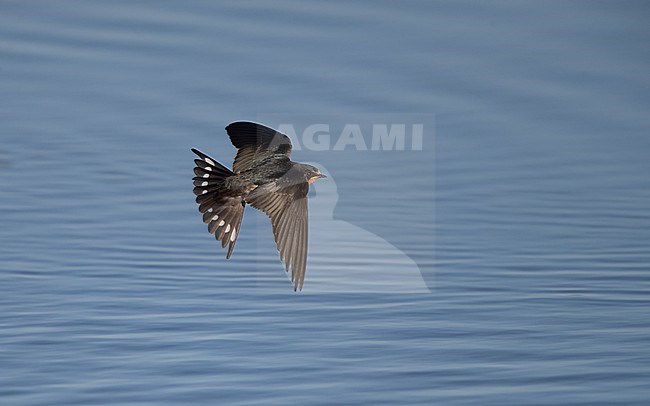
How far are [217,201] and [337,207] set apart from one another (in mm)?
1501

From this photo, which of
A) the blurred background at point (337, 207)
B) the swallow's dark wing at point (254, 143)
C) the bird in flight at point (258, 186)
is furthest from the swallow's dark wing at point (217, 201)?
the blurred background at point (337, 207)

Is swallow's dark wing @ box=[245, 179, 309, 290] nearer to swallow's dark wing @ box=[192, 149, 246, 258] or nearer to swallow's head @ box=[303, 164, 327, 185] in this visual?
swallow's head @ box=[303, 164, 327, 185]

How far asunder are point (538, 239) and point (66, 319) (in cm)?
297

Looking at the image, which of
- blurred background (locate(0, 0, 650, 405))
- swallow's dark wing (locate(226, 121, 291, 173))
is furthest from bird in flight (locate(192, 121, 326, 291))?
blurred background (locate(0, 0, 650, 405))

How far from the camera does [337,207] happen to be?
9.41 meters

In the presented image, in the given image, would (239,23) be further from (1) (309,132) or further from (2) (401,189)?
(2) (401,189)

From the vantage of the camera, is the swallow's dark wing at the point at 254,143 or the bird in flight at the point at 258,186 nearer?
the bird in flight at the point at 258,186

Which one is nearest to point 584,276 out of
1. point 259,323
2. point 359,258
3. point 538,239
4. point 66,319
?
point 538,239

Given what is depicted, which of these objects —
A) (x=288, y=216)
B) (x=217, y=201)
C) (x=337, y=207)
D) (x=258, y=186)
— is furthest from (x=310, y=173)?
(x=337, y=207)

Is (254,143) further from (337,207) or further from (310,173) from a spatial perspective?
(337,207)

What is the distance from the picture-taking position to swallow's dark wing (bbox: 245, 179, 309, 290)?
287 inches

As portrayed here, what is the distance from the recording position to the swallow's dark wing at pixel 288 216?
23.9 ft

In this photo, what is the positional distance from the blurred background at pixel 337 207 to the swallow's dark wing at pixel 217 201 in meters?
0.36

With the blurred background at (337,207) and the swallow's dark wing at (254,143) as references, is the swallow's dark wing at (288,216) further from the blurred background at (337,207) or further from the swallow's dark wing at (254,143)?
the blurred background at (337,207)
